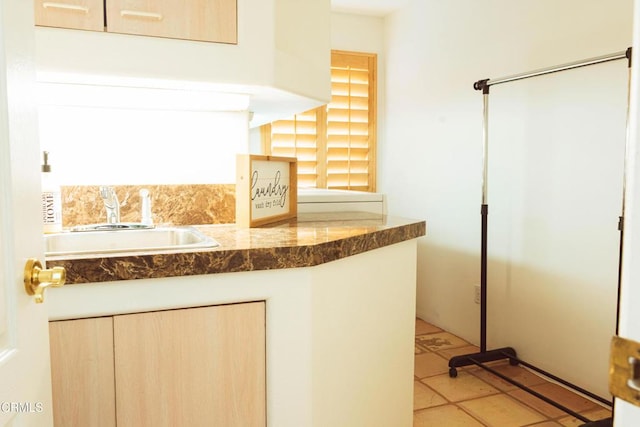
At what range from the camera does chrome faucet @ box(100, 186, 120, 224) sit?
1.80 meters

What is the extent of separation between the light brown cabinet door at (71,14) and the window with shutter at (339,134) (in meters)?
2.53

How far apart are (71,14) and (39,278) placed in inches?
36.4

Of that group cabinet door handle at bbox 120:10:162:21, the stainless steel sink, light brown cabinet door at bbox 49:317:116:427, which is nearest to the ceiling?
cabinet door handle at bbox 120:10:162:21

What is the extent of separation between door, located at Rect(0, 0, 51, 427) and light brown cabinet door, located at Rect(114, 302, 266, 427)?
1.07ft

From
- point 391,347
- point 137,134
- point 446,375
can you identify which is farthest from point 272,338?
point 446,375

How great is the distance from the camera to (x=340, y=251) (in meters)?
1.45

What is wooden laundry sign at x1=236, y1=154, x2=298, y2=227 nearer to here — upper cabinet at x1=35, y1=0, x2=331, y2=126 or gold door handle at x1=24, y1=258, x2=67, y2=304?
upper cabinet at x1=35, y1=0, x2=331, y2=126

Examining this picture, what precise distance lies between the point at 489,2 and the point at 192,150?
86.2 inches

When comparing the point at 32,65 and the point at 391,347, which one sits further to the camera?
the point at 391,347

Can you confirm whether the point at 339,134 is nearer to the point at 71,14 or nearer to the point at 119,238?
the point at 119,238

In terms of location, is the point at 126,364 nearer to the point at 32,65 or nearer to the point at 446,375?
the point at 32,65

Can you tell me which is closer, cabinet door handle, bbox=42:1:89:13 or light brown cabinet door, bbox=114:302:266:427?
light brown cabinet door, bbox=114:302:266:427

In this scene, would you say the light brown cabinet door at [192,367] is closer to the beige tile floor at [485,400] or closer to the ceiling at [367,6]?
the beige tile floor at [485,400]

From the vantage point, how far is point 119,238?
68.9 inches
